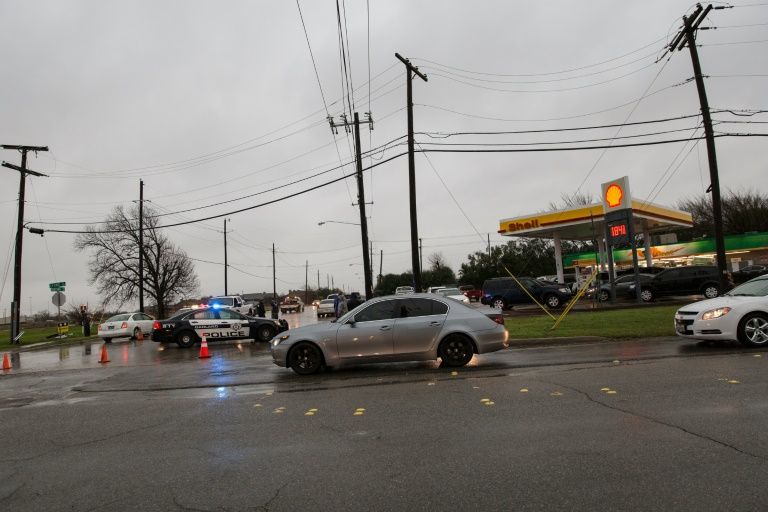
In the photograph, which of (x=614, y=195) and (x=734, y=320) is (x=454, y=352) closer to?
(x=734, y=320)

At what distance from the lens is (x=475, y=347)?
10.1 metres

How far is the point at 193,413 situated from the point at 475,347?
16.8 ft

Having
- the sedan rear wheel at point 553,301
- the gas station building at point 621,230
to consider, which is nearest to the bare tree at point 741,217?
the gas station building at point 621,230

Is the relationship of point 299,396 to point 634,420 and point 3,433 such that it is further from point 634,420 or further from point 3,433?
point 634,420

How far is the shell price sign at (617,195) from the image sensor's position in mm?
26372

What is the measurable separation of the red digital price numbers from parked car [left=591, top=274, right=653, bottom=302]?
3.50 m

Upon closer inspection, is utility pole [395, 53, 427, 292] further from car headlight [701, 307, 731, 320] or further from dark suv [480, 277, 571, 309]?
car headlight [701, 307, 731, 320]

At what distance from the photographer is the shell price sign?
86.5 ft

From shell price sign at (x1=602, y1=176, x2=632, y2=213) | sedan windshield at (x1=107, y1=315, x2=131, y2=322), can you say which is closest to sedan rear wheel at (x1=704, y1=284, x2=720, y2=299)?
shell price sign at (x1=602, y1=176, x2=632, y2=213)

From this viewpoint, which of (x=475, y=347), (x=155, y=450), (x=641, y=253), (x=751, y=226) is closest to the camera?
(x=155, y=450)

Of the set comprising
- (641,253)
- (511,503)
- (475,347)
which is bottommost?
(511,503)

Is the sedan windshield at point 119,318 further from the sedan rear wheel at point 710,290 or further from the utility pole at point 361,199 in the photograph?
the sedan rear wheel at point 710,290

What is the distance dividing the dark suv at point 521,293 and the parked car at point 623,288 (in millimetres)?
2298

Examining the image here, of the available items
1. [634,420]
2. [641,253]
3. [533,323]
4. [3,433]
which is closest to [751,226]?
[641,253]
